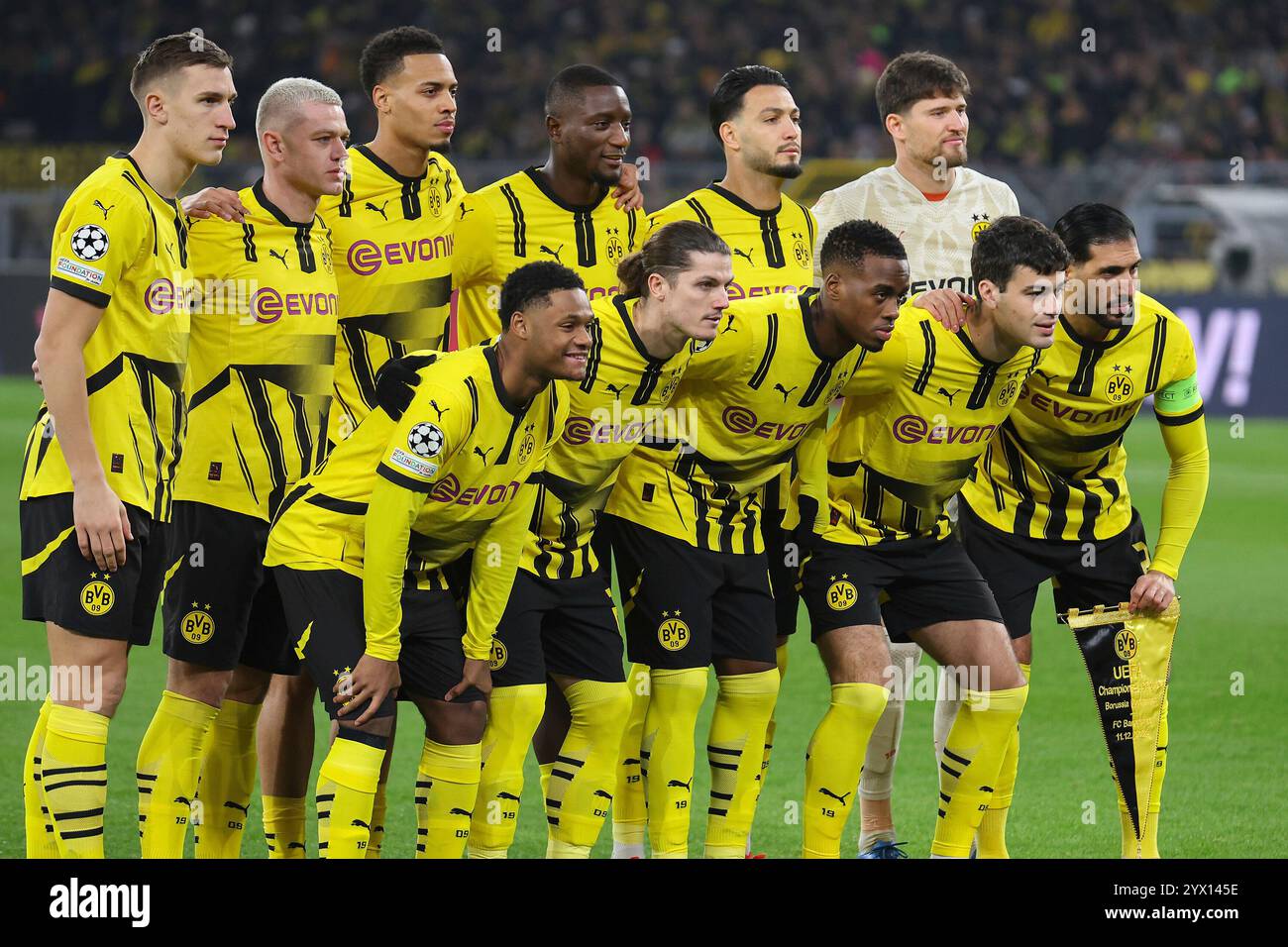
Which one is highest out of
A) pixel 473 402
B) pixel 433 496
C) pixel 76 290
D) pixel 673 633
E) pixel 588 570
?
pixel 76 290

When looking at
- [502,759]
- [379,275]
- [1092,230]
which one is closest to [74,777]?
[502,759]

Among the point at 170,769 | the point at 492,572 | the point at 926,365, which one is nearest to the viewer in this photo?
the point at 492,572

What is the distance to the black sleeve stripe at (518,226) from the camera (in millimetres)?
5727

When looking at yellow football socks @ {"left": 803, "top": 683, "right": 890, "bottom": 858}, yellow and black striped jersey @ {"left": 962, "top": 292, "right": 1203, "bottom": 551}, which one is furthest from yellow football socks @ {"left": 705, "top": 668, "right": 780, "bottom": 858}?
yellow and black striped jersey @ {"left": 962, "top": 292, "right": 1203, "bottom": 551}

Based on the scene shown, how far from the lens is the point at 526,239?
574 cm

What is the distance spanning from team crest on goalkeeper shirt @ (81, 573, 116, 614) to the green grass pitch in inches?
58.5

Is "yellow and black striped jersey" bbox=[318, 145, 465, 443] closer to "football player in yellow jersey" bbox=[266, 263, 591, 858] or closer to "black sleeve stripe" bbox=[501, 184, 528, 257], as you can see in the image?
"black sleeve stripe" bbox=[501, 184, 528, 257]

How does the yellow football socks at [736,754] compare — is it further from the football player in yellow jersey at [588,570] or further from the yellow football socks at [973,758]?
the yellow football socks at [973,758]

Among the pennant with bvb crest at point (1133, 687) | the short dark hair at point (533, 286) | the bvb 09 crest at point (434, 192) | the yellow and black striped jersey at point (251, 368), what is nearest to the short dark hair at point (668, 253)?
the short dark hair at point (533, 286)

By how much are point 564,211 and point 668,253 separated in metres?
0.74

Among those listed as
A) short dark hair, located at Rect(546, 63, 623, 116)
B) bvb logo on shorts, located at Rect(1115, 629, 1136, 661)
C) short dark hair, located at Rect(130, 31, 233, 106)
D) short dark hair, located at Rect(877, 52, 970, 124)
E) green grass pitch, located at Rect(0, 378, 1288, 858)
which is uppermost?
short dark hair, located at Rect(877, 52, 970, 124)

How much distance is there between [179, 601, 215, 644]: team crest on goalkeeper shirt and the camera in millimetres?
5176

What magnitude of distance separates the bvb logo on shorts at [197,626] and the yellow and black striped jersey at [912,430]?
1918 mm

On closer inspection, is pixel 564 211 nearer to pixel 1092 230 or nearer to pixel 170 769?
pixel 1092 230
